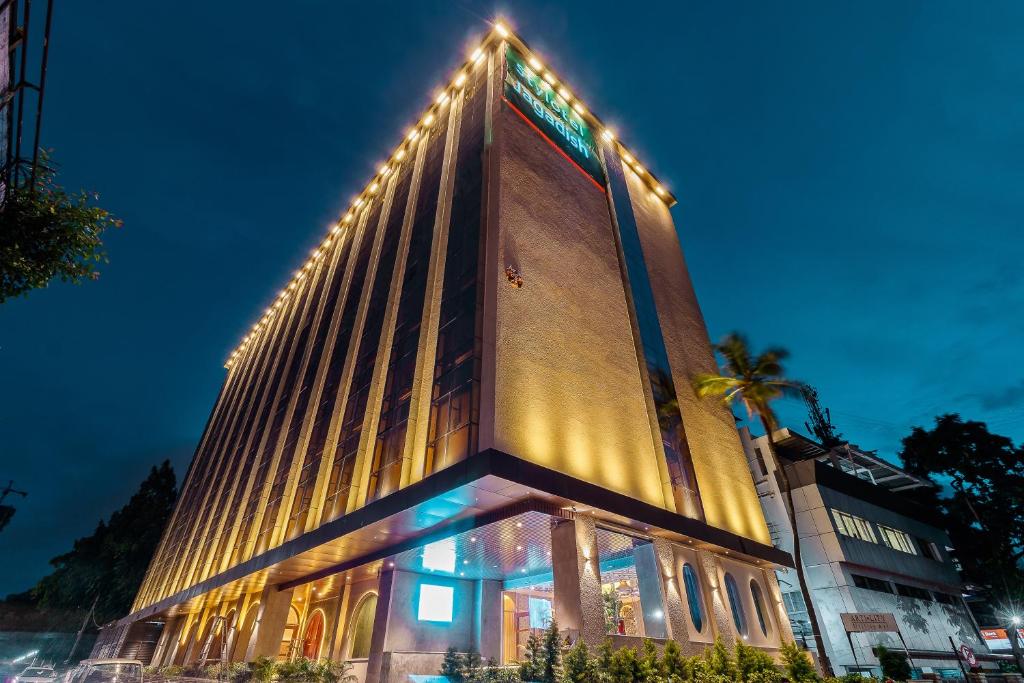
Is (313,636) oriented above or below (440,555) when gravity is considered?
below

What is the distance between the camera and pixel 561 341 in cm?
2077

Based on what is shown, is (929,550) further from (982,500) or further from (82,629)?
(82,629)

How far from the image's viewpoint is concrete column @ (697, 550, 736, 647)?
748 inches

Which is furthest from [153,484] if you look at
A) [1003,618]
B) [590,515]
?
[1003,618]

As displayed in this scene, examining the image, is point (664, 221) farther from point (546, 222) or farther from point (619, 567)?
point (619, 567)

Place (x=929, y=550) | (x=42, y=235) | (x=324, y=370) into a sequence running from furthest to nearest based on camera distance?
1. (x=929, y=550)
2. (x=324, y=370)
3. (x=42, y=235)

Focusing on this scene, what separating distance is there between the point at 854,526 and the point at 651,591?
790 inches

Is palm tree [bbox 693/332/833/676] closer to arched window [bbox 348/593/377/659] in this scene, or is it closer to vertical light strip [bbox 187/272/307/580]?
arched window [bbox 348/593/377/659]

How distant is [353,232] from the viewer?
44.5 meters

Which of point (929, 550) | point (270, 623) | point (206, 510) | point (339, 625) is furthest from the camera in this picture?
point (206, 510)

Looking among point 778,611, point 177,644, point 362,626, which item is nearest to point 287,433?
point 362,626

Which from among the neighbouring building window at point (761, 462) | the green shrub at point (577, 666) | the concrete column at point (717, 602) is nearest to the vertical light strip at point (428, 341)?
the green shrub at point (577, 666)

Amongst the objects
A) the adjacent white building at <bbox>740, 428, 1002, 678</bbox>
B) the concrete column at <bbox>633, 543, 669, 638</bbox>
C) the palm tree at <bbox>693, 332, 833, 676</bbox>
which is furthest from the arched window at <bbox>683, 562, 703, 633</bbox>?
the adjacent white building at <bbox>740, 428, 1002, 678</bbox>

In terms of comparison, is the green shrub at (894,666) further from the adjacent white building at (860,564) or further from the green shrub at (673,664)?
the green shrub at (673,664)
